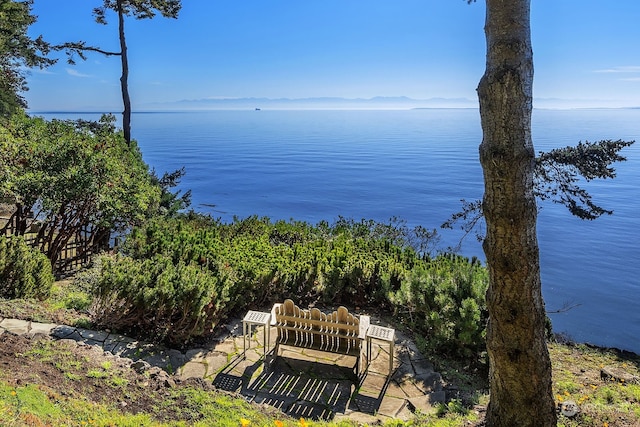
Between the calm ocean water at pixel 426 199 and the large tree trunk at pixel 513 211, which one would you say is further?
the calm ocean water at pixel 426 199

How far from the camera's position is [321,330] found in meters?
5.46

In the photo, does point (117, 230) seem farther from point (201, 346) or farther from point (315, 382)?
point (315, 382)

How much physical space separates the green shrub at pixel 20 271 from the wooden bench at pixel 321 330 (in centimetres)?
378

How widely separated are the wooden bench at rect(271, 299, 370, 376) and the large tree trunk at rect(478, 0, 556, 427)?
2519 millimetres

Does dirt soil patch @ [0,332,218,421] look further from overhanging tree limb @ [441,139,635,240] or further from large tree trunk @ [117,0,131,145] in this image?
large tree trunk @ [117,0,131,145]

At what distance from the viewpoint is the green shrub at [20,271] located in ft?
20.4

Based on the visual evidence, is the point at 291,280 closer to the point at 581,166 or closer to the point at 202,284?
the point at 202,284

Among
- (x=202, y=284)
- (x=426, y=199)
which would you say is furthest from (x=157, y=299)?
(x=426, y=199)

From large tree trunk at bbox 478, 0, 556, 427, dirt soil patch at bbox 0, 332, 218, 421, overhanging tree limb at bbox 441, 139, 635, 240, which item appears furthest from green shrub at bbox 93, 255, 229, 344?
overhanging tree limb at bbox 441, 139, 635, 240

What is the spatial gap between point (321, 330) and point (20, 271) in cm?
453

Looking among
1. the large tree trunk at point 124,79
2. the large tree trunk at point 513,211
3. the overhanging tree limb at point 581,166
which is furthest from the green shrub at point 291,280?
the large tree trunk at point 124,79

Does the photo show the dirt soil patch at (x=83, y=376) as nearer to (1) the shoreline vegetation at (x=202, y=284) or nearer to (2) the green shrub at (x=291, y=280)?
(1) the shoreline vegetation at (x=202, y=284)

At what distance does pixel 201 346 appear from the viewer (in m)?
5.88

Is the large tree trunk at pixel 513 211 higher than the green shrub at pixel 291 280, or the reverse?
the large tree trunk at pixel 513 211
